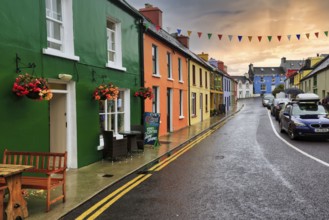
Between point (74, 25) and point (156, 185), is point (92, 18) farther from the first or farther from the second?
point (156, 185)

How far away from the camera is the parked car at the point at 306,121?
46.2 feet

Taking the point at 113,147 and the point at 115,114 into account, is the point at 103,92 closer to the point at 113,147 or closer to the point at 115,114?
the point at 113,147

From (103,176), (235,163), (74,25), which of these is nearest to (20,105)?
(103,176)

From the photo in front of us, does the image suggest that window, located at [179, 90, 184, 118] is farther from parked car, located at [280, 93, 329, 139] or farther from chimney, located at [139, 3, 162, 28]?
parked car, located at [280, 93, 329, 139]

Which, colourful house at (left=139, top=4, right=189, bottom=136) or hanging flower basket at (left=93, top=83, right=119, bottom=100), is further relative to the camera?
colourful house at (left=139, top=4, right=189, bottom=136)

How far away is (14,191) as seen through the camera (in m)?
5.02

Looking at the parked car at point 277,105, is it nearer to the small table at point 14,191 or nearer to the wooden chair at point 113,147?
the wooden chair at point 113,147

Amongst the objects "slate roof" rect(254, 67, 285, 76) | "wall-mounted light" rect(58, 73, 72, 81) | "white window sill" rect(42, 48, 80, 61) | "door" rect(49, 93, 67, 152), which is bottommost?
"door" rect(49, 93, 67, 152)

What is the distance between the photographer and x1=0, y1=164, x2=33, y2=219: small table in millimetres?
4891

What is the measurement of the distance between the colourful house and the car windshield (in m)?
7.26

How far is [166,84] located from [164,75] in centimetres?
68

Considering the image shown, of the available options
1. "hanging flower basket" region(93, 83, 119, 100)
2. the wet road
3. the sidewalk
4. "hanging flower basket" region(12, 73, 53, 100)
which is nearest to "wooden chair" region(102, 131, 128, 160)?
the sidewalk

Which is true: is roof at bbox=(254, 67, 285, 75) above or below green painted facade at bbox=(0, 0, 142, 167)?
above

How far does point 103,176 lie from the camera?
26.9ft
